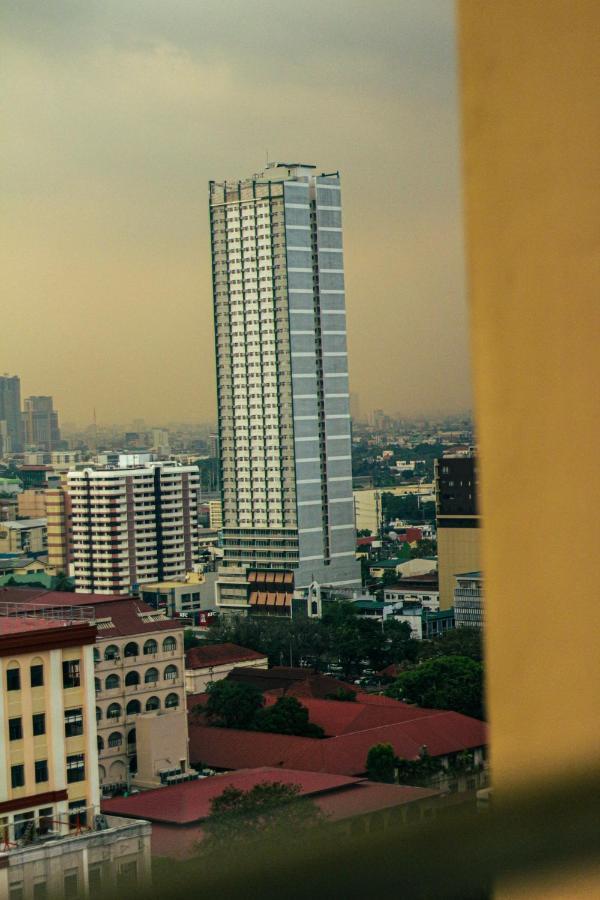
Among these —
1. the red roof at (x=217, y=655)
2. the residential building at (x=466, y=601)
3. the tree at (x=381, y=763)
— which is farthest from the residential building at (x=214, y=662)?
the tree at (x=381, y=763)

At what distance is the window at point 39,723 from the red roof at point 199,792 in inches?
18.6

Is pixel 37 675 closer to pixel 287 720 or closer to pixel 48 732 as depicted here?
pixel 48 732

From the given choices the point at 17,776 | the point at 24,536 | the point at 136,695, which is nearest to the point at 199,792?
the point at 17,776

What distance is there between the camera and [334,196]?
38.7 feet

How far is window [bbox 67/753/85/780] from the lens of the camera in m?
5.77

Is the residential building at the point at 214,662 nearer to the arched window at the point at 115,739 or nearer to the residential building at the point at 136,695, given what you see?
the residential building at the point at 136,695

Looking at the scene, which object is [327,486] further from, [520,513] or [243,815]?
[520,513]

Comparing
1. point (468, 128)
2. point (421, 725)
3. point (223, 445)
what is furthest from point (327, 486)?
point (468, 128)

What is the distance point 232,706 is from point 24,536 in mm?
5723

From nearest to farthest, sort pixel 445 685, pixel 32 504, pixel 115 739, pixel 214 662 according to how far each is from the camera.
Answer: pixel 115 739, pixel 445 685, pixel 214 662, pixel 32 504

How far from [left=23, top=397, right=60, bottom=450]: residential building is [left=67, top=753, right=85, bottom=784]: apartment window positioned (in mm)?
8189

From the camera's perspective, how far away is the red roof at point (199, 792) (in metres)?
5.59

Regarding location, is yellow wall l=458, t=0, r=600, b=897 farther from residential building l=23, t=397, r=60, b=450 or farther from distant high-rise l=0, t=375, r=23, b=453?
distant high-rise l=0, t=375, r=23, b=453

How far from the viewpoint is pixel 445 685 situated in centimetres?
752
